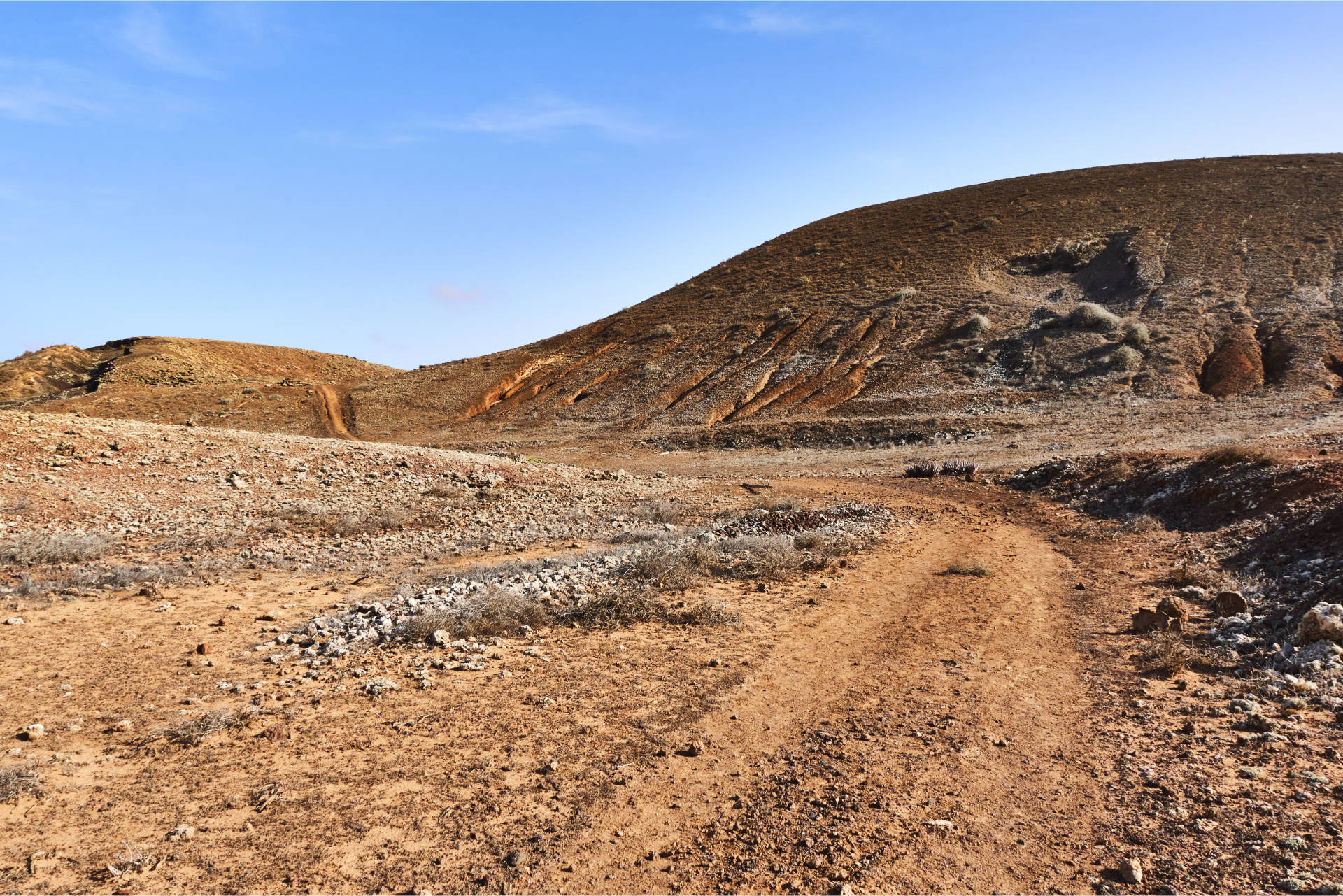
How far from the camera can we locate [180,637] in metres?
7.05

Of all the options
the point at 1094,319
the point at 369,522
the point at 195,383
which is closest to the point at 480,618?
the point at 369,522

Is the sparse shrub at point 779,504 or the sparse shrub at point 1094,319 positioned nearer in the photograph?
the sparse shrub at point 779,504

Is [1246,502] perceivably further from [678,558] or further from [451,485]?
[451,485]

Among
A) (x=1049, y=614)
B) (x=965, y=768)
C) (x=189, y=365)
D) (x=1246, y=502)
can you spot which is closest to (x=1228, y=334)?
(x=1246, y=502)

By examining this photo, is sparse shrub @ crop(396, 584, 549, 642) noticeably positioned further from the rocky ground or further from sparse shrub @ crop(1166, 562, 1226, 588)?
sparse shrub @ crop(1166, 562, 1226, 588)

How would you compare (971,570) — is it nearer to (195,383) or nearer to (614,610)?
(614,610)

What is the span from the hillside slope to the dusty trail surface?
2213 centimetres

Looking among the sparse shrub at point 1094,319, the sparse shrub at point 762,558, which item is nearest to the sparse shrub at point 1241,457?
the sparse shrub at point 762,558

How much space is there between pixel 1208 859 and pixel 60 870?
18.8 feet

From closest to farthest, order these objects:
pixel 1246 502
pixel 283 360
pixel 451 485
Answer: pixel 1246 502 < pixel 451 485 < pixel 283 360

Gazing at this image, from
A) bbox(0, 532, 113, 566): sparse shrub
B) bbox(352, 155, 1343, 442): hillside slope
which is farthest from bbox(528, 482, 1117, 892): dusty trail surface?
bbox(352, 155, 1343, 442): hillside slope

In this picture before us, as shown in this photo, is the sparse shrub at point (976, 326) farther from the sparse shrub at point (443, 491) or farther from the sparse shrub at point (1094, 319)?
the sparse shrub at point (443, 491)

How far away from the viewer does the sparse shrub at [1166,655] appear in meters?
5.97

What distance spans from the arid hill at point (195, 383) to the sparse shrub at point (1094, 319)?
3553 cm
